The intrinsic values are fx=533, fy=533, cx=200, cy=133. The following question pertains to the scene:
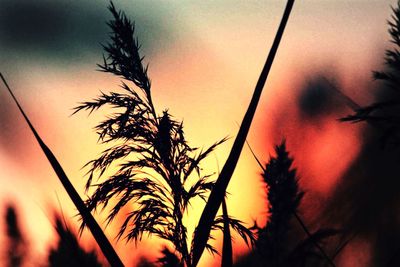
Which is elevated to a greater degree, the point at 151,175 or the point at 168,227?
the point at 151,175

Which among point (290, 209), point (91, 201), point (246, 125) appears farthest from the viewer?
point (290, 209)

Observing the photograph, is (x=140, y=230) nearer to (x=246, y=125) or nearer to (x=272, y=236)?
(x=272, y=236)

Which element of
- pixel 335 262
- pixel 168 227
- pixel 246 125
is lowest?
pixel 335 262

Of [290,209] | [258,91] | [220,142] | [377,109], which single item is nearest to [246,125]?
[258,91]

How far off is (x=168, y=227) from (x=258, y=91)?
4.95ft

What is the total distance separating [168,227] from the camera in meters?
3.02

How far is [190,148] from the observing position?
305cm

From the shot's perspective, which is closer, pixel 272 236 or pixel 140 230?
pixel 140 230

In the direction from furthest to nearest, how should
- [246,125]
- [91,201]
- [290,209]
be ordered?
[290,209]
[91,201]
[246,125]

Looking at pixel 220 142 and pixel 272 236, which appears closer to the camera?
pixel 220 142

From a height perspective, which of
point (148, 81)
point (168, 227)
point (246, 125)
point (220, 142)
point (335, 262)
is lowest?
point (335, 262)

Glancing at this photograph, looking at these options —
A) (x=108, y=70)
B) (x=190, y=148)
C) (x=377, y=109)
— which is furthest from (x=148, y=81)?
(x=377, y=109)

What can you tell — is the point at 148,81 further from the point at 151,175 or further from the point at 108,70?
the point at 151,175

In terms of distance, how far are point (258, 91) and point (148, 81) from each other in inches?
53.9
